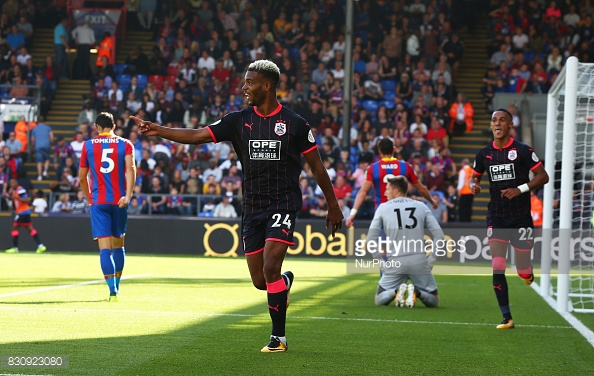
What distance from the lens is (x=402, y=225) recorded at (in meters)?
11.9

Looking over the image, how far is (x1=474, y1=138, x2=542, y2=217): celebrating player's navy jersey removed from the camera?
1006cm

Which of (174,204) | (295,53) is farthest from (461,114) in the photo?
(174,204)

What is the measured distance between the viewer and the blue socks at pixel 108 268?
11.3m

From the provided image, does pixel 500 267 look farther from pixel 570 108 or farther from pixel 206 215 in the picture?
pixel 206 215

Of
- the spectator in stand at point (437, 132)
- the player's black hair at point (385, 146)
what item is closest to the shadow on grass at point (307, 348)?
the player's black hair at point (385, 146)

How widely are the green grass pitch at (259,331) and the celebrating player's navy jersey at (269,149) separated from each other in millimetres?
1243

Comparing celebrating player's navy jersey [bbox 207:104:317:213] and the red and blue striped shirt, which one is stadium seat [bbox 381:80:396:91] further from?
celebrating player's navy jersey [bbox 207:104:317:213]

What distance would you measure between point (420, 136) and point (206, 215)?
5.97m

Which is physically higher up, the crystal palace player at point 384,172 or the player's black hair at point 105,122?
the player's black hair at point 105,122

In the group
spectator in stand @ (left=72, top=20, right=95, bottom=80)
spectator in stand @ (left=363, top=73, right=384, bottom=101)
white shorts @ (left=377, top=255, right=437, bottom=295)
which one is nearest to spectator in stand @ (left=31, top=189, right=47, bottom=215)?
spectator in stand @ (left=72, top=20, right=95, bottom=80)

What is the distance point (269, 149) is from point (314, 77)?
20801 millimetres

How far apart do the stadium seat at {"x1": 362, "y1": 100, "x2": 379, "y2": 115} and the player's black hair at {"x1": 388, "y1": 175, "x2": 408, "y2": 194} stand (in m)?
15.1

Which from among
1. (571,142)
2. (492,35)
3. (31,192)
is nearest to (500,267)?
(571,142)

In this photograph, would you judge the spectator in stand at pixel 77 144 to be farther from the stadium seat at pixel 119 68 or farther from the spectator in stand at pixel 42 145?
the stadium seat at pixel 119 68
